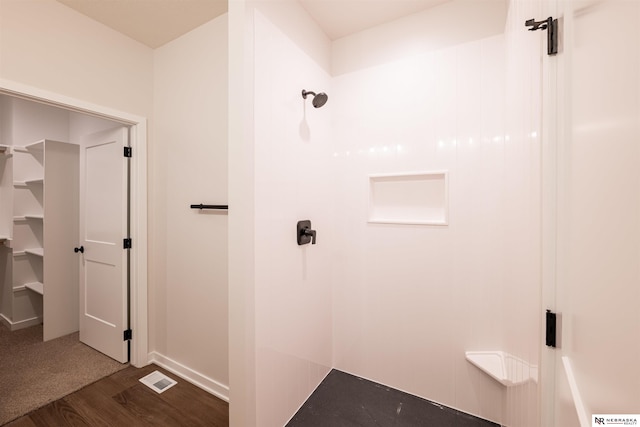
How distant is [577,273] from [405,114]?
4.54 ft

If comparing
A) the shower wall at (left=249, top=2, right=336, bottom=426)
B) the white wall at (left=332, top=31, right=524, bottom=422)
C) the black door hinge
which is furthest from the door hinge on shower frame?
the shower wall at (left=249, top=2, right=336, bottom=426)

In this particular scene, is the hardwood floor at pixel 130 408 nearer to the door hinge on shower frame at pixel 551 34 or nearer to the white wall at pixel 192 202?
the white wall at pixel 192 202

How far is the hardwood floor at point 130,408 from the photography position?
5.22ft

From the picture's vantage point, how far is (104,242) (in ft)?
7.47

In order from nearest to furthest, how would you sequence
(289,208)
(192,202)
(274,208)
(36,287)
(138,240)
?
(274,208)
(289,208)
(192,202)
(138,240)
(36,287)

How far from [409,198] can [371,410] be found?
139 centimetres

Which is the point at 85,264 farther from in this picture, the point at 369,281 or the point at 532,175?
the point at 532,175

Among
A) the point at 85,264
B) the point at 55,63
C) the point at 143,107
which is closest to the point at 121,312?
the point at 85,264

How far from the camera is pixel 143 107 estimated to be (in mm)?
2150

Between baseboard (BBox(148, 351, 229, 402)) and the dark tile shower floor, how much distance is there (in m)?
0.61

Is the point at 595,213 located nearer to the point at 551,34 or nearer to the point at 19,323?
the point at 551,34

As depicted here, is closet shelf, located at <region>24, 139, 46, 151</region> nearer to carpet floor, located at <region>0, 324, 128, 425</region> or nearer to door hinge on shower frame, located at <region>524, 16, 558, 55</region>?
carpet floor, located at <region>0, 324, 128, 425</region>

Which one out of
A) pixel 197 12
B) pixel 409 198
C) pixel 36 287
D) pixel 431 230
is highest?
pixel 197 12

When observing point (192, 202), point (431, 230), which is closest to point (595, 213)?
point (431, 230)
